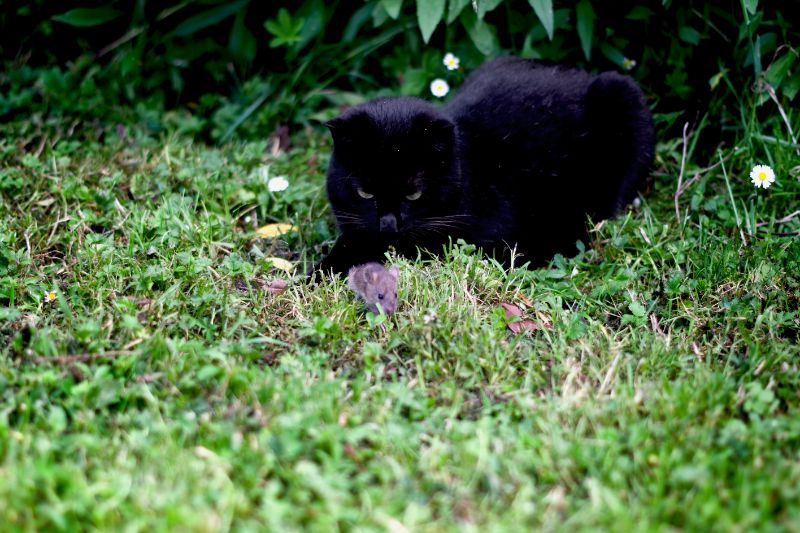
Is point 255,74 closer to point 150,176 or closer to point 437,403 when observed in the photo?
point 150,176

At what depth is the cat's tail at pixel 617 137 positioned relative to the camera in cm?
356

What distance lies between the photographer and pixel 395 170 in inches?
113

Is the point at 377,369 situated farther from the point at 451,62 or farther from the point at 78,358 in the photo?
the point at 451,62

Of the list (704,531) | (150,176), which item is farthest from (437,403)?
(150,176)

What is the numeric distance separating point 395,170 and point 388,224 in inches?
8.4

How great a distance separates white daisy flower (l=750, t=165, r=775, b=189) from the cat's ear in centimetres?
177

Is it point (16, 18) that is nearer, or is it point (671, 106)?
point (671, 106)

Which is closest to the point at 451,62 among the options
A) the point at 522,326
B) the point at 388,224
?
the point at 388,224

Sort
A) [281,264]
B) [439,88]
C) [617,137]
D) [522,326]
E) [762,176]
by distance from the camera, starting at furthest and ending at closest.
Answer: [439,88] → [617,137] → [762,176] → [281,264] → [522,326]

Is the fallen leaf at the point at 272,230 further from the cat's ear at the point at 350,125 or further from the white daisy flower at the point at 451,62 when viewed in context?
the white daisy flower at the point at 451,62

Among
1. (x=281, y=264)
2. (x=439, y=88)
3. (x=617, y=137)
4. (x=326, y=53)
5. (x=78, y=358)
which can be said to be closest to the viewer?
(x=78, y=358)

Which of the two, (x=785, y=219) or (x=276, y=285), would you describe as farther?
(x=785, y=219)

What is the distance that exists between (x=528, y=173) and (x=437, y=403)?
149 cm

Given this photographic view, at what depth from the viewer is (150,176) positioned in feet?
11.8
